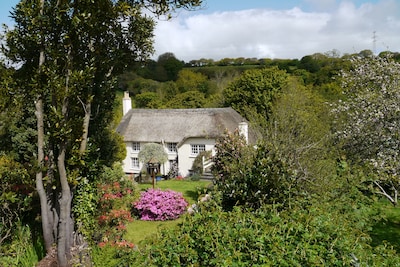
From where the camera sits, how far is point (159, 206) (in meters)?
14.8

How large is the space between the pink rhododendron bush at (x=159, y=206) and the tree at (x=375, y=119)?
709 centimetres

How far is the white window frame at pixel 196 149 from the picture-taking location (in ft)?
104

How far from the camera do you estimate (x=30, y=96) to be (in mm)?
8398

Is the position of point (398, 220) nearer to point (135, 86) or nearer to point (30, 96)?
point (30, 96)

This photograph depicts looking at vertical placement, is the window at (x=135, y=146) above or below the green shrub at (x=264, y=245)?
above

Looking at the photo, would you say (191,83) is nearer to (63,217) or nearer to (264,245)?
(63,217)

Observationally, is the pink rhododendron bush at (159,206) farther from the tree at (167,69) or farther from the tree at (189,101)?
the tree at (167,69)

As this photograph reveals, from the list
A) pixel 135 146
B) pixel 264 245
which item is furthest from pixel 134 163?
pixel 264 245

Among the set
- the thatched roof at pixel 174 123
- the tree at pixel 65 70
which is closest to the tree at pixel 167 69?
the thatched roof at pixel 174 123

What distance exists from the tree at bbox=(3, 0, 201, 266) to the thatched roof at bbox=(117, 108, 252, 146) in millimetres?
22255

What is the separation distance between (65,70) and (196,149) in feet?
79.3

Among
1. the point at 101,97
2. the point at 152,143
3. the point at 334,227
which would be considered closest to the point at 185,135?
the point at 152,143

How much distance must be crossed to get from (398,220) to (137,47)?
11155mm

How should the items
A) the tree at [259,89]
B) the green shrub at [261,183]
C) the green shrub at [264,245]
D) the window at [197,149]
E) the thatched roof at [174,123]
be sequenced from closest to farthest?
1. the green shrub at [264,245]
2. the green shrub at [261,183]
3. the window at [197,149]
4. the thatched roof at [174,123]
5. the tree at [259,89]
